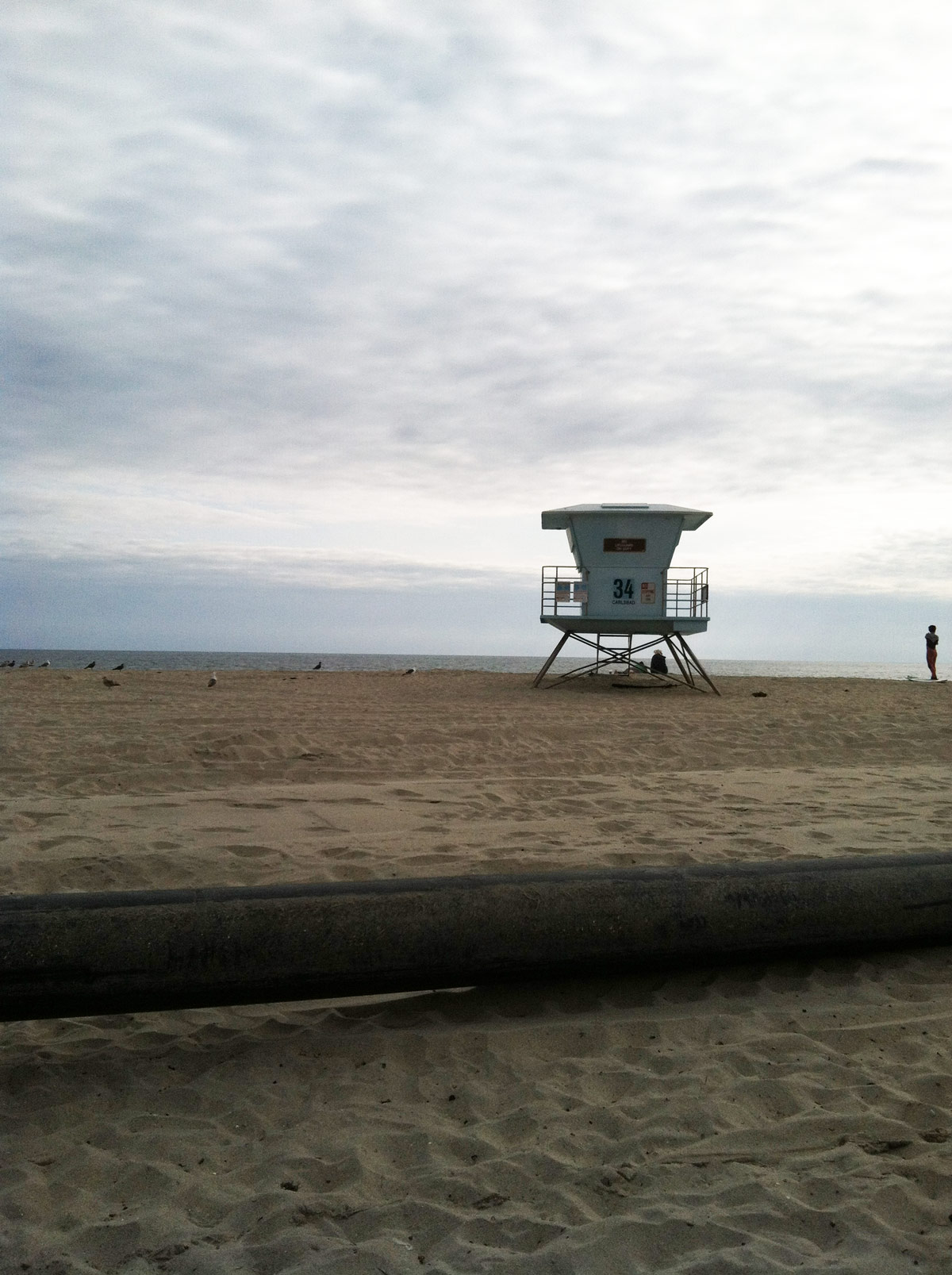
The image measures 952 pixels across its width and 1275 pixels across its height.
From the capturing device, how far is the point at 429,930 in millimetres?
3053

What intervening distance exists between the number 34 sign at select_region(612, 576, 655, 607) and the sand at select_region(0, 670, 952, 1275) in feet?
42.7

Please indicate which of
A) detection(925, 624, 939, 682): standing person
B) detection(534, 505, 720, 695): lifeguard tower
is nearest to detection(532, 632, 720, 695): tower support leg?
detection(534, 505, 720, 695): lifeguard tower

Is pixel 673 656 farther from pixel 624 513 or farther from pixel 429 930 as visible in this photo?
pixel 429 930

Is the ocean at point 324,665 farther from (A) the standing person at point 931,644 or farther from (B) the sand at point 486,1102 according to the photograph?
(B) the sand at point 486,1102

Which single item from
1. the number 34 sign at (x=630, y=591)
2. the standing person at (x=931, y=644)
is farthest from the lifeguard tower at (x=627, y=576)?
the standing person at (x=931, y=644)

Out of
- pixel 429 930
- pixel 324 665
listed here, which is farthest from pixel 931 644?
pixel 324 665

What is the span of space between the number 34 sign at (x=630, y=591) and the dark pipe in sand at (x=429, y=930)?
A: 15.2 metres

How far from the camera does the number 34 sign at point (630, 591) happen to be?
18.8 metres

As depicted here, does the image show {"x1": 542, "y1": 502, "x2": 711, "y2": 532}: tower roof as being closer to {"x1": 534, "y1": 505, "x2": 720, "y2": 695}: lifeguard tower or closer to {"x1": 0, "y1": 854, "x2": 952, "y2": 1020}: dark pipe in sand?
{"x1": 534, "y1": 505, "x2": 720, "y2": 695}: lifeguard tower

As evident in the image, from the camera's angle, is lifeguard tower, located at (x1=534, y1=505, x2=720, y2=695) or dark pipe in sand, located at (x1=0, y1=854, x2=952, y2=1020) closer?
dark pipe in sand, located at (x1=0, y1=854, x2=952, y2=1020)

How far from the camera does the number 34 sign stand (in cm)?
1877

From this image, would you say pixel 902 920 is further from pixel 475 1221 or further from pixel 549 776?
pixel 549 776

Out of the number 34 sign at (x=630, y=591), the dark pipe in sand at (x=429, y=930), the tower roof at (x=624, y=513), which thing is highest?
the tower roof at (x=624, y=513)

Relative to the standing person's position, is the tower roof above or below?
above
